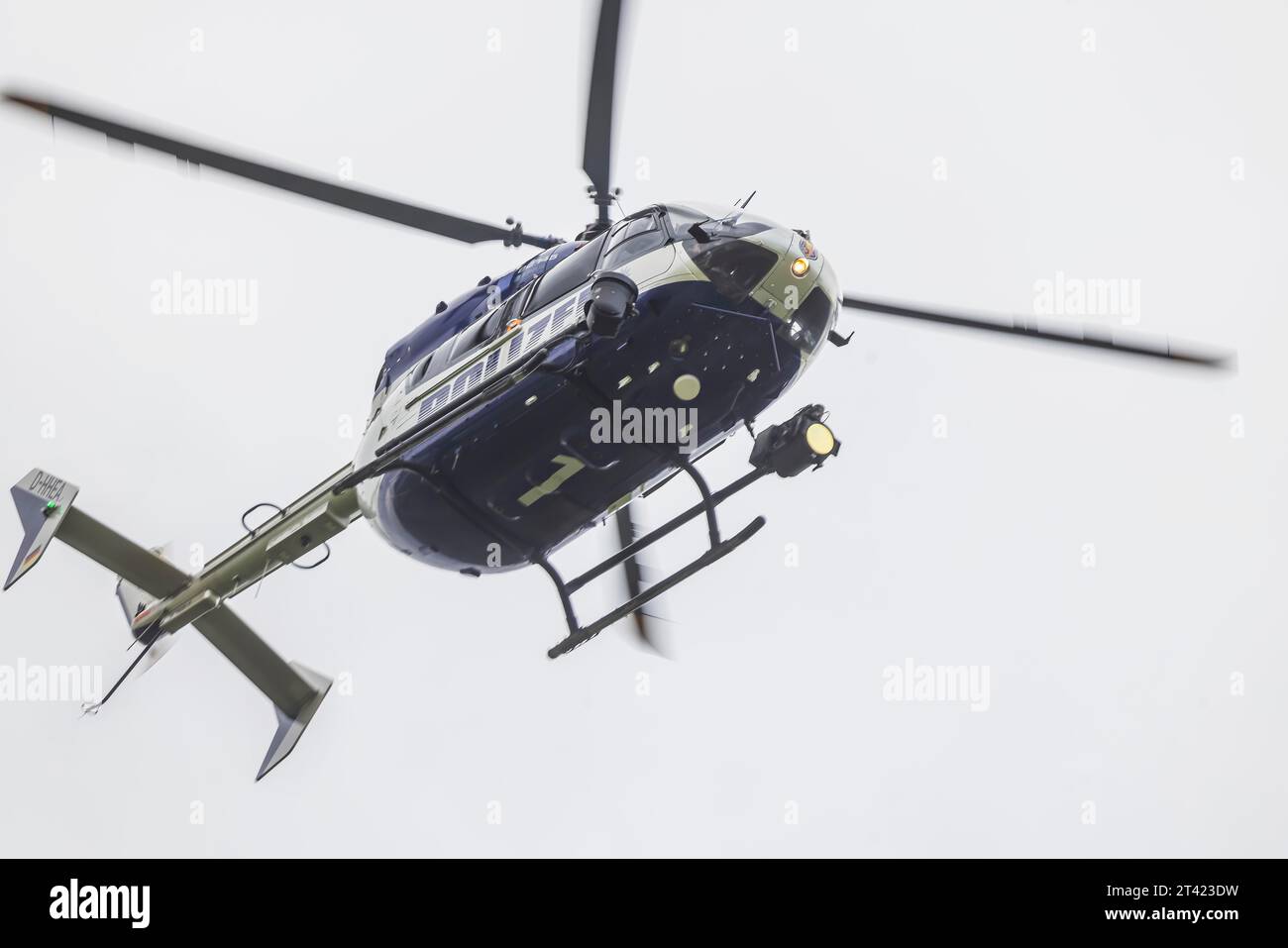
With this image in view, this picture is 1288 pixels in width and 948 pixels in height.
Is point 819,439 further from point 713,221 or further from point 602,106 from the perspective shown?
point 602,106

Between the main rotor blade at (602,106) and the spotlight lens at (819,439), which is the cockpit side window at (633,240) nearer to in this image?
the main rotor blade at (602,106)

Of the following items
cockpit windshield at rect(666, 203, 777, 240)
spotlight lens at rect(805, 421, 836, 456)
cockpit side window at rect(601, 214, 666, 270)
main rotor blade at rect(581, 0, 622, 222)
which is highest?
main rotor blade at rect(581, 0, 622, 222)

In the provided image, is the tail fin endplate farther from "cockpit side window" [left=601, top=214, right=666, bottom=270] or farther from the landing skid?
"cockpit side window" [left=601, top=214, right=666, bottom=270]

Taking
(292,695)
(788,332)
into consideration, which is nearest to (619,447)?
(788,332)

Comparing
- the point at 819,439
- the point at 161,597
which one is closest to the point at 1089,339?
the point at 819,439

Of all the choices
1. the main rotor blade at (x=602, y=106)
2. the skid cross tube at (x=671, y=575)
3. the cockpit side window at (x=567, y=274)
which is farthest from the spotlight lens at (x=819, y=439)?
the main rotor blade at (x=602, y=106)

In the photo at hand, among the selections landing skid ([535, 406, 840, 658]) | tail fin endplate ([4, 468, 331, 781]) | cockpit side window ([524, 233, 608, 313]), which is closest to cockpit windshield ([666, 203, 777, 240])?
cockpit side window ([524, 233, 608, 313])

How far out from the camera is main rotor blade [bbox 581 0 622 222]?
29.0 ft

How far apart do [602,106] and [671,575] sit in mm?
3194

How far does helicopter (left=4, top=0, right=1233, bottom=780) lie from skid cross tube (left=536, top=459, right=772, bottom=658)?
0.02 metres

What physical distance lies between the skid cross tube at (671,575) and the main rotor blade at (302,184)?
2.30 meters

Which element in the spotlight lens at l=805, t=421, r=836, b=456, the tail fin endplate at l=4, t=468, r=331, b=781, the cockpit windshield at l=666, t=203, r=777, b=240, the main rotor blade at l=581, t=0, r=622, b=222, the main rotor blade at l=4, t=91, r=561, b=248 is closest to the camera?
the main rotor blade at l=581, t=0, r=622, b=222

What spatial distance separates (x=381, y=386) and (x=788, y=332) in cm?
348

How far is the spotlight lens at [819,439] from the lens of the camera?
398 inches
